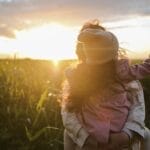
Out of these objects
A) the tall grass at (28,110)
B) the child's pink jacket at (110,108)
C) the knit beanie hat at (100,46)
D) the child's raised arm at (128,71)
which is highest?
the knit beanie hat at (100,46)

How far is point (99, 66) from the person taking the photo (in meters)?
4.88

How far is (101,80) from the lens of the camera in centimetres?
486

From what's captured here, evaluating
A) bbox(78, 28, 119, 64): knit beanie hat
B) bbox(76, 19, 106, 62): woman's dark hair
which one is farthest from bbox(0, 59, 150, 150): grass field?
bbox(78, 28, 119, 64): knit beanie hat

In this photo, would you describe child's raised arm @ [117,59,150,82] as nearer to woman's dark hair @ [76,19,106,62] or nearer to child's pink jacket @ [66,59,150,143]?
child's pink jacket @ [66,59,150,143]

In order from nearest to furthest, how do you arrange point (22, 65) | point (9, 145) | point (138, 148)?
point (138, 148), point (9, 145), point (22, 65)

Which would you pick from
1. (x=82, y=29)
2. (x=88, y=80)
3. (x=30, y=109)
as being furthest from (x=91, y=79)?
(x=30, y=109)

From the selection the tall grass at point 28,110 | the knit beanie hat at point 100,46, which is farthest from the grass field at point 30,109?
the knit beanie hat at point 100,46

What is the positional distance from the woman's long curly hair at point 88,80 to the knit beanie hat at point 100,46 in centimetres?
5

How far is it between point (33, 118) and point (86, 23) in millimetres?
2448

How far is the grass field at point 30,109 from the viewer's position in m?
6.99

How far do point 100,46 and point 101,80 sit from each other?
0.86ft

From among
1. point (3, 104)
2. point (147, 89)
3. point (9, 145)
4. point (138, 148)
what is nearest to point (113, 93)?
point (138, 148)

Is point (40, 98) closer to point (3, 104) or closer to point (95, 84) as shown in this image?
point (3, 104)

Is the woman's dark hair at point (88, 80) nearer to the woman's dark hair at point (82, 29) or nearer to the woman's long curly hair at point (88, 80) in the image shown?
the woman's long curly hair at point (88, 80)
